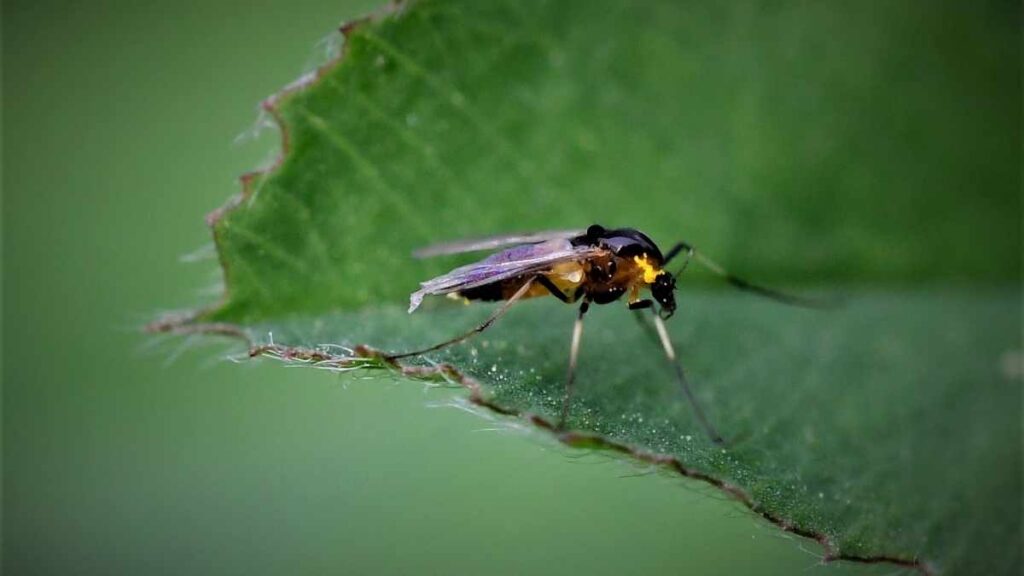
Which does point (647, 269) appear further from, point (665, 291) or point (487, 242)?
point (487, 242)

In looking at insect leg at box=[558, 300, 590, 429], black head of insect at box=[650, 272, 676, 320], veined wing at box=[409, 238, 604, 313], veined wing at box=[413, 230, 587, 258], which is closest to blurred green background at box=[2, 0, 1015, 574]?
insect leg at box=[558, 300, 590, 429]

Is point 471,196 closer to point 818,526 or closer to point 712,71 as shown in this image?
point 712,71

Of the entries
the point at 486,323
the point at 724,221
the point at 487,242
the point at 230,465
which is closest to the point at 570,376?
the point at 486,323

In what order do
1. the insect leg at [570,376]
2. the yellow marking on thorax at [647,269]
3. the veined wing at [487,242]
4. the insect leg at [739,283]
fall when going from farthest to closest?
the insect leg at [739,283] → the yellow marking on thorax at [647,269] → the veined wing at [487,242] → the insect leg at [570,376]

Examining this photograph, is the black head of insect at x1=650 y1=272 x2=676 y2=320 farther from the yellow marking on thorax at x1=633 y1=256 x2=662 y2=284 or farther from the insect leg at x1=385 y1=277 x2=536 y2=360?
the insect leg at x1=385 y1=277 x2=536 y2=360

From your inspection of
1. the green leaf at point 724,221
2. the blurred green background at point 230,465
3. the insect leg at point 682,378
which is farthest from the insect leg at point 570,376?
the insect leg at point 682,378

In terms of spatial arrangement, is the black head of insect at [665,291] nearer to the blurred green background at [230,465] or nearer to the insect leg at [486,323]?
the insect leg at [486,323]
